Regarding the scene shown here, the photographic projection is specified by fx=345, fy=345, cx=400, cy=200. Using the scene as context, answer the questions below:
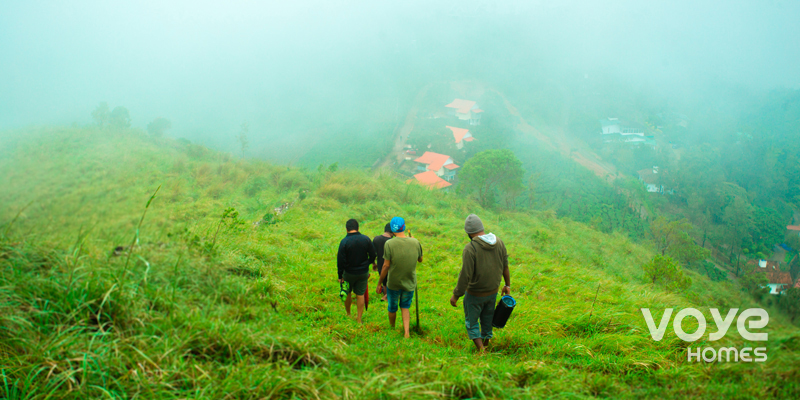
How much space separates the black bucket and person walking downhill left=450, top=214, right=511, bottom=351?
0.18 feet

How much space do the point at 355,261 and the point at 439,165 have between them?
3756 cm

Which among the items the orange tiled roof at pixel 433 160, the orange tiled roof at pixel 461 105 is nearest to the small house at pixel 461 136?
the orange tiled roof at pixel 433 160

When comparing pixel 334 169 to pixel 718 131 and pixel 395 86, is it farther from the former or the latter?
pixel 718 131

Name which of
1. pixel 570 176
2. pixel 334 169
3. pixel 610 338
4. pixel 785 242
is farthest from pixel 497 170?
pixel 785 242

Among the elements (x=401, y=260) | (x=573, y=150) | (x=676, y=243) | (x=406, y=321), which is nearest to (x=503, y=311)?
(x=406, y=321)

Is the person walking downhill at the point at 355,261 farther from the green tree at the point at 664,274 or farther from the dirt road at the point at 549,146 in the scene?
the dirt road at the point at 549,146

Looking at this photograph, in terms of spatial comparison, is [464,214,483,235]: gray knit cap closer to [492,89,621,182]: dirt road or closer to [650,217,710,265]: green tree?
[650,217,710,265]: green tree

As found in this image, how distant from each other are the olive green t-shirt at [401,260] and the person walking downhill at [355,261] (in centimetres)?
41

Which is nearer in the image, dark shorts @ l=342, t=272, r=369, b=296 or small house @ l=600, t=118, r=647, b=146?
dark shorts @ l=342, t=272, r=369, b=296

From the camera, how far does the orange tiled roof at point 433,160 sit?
41.2 m

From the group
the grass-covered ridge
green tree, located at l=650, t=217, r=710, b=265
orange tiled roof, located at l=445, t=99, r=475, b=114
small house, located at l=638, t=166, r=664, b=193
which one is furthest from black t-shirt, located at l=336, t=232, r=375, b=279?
orange tiled roof, located at l=445, t=99, r=475, b=114

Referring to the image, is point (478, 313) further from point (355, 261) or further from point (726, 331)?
point (726, 331)

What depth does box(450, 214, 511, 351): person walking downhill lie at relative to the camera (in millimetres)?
3596

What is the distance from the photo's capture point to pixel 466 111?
61031 mm
